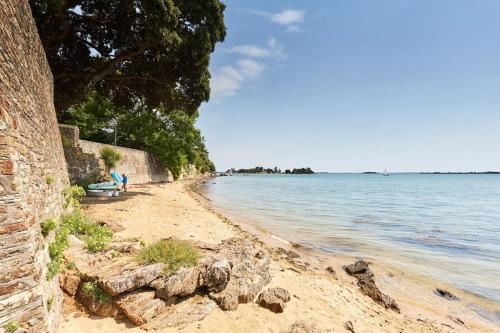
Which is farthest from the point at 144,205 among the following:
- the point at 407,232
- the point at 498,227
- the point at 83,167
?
the point at 498,227

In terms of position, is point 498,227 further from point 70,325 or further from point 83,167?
point 83,167

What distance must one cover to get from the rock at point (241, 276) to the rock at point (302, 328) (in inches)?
45.4

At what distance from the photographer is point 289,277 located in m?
7.70

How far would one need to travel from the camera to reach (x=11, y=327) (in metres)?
3.06

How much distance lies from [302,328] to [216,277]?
1863 mm

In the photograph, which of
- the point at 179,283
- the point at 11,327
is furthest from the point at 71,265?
the point at 11,327

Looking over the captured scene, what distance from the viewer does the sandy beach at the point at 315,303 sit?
16.2 ft

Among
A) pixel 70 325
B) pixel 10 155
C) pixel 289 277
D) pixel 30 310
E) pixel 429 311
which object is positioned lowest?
pixel 429 311

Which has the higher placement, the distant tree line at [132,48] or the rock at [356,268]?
the distant tree line at [132,48]

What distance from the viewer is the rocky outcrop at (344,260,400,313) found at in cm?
720

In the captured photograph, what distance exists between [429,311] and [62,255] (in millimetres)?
8657

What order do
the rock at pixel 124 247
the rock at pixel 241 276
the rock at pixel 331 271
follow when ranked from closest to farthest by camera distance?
the rock at pixel 241 276, the rock at pixel 124 247, the rock at pixel 331 271

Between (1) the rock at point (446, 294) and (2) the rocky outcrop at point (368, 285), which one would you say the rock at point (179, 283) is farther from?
(1) the rock at point (446, 294)

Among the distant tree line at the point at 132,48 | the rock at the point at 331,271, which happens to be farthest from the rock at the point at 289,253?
the distant tree line at the point at 132,48
